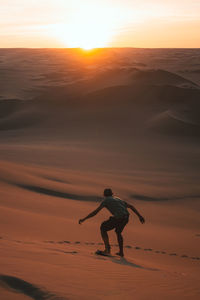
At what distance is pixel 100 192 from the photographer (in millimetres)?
16891

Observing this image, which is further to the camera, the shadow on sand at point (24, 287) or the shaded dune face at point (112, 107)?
the shaded dune face at point (112, 107)

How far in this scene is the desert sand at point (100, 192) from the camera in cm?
630

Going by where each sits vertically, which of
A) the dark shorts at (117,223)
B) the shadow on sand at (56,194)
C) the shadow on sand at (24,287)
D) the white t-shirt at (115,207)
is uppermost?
the shadow on sand at (56,194)

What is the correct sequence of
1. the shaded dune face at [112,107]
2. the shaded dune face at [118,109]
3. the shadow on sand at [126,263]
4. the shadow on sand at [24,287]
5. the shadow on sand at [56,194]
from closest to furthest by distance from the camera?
1. the shadow on sand at [24,287]
2. the shadow on sand at [126,263]
3. the shadow on sand at [56,194]
4. the shaded dune face at [112,107]
5. the shaded dune face at [118,109]

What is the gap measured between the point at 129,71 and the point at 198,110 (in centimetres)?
1931

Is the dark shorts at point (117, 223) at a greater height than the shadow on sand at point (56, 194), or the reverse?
the shadow on sand at point (56, 194)

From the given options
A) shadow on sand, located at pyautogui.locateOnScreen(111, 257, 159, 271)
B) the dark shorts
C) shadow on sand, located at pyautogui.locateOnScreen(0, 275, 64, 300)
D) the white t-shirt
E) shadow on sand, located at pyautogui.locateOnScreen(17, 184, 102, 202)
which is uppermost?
shadow on sand, located at pyautogui.locateOnScreen(17, 184, 102, 202)

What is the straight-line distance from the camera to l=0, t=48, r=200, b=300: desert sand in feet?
20.7

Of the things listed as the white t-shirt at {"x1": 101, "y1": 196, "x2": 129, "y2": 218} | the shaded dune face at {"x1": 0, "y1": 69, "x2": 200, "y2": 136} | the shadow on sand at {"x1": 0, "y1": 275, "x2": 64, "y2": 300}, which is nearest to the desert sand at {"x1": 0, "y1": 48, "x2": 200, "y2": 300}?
the shadow on sand at {"x1": 0, "y1": 275, "x2": 64, "y2": 300}

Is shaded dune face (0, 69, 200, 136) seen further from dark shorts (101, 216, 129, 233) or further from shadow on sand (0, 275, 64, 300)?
shadow on sand (0, 275, 64, 300)

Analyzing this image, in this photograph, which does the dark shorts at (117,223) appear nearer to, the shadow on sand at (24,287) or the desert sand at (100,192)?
the desert sand at (100,192)

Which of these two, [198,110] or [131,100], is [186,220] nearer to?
[198,110]

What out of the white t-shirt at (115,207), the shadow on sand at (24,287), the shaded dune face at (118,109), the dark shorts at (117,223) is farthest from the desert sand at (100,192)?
the white t-shirt at (115,207)

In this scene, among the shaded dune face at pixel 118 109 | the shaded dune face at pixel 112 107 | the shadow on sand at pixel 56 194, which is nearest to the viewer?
the shadow on sand at pixel 56 194
